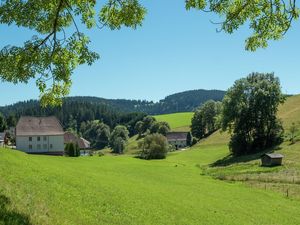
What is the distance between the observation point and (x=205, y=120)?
15975 cm

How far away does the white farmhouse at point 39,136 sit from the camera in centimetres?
10319

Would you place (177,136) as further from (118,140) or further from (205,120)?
(205,120)

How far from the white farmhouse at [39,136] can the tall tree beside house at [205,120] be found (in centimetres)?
6615

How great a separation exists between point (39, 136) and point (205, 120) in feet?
238

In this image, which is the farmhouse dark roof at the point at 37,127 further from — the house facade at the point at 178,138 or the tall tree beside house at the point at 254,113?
the house facade at the point at 178,138

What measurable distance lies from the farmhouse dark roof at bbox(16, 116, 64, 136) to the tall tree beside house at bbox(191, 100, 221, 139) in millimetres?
66144

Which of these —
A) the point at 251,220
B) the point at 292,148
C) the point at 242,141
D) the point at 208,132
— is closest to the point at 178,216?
the point at 251,220

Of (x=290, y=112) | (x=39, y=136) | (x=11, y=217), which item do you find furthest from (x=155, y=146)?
(x=11, y=217)

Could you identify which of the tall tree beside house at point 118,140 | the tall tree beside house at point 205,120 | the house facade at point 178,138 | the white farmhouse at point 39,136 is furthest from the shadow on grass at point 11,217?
the house facade at point 178,138

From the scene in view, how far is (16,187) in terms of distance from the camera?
930 inches

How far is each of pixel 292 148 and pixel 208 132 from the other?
74.6m

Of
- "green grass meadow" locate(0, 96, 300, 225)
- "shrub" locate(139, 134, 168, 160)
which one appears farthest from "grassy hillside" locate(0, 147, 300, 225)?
"shrub" locate(139, 134, 168, 160)

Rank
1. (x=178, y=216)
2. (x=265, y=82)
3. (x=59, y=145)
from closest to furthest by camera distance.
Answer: (x=178, y=216)
(x=265, y=82)
(x=59, y=145)

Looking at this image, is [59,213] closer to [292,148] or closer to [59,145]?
[292,148]
